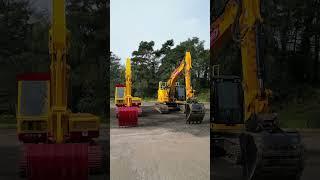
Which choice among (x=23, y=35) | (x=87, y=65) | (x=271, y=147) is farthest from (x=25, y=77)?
(x=87, y=65)

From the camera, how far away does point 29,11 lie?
53.7 ft

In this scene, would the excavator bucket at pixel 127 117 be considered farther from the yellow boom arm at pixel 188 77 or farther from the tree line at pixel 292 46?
the tree line at pixel 292 46

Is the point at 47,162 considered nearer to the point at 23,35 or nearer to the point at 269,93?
the point at 269,93

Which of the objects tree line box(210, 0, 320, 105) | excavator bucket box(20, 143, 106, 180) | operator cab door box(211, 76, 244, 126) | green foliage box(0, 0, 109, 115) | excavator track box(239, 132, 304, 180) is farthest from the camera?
green foliage box(0, 0, 109, 115)

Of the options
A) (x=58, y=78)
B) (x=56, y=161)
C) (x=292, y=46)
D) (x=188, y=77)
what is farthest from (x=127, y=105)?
(x=56, y=161)

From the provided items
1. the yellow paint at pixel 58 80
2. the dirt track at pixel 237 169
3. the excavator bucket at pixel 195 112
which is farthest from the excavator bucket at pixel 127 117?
the yellow paint at pixel 58 80

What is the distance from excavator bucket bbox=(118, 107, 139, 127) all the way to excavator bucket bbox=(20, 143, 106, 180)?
11.2 m

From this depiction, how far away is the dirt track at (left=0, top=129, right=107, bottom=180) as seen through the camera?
8.45 meters

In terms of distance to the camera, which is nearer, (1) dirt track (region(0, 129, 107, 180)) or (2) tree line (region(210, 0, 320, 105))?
(1) dirt track (region(0, 129, 107, 180))

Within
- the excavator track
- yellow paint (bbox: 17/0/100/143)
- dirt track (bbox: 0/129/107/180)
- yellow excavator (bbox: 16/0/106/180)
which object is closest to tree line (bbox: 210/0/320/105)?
dirt track (bbox: 0/129/107/180)

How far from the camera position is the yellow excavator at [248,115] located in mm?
7023

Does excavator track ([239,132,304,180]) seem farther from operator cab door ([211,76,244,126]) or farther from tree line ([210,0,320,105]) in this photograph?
tree line ([210,0,320,105])

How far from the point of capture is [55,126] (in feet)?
25.6

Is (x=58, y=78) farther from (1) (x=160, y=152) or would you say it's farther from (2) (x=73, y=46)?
(2) (x=73, y=46)
